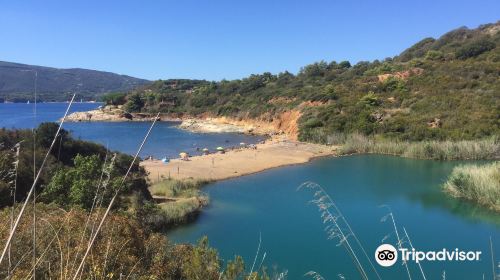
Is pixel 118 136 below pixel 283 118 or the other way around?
below

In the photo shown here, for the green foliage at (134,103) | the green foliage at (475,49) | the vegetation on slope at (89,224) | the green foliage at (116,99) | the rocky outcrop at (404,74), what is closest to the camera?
the vegetation on slope at (89,224)

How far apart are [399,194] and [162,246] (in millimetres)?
18002

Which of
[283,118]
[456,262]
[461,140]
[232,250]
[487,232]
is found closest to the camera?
[456,262]

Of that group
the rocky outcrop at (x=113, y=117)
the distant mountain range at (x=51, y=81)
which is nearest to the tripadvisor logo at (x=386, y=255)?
the distant mountain range at (x=51, y=81)

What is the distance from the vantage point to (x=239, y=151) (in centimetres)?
4156

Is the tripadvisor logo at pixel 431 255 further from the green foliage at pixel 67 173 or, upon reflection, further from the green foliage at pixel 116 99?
the green foliage at pixel 116 99

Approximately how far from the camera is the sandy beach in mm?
29770

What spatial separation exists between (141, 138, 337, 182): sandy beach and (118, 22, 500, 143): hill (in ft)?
15.0

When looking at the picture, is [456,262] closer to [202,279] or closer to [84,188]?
[202,279]

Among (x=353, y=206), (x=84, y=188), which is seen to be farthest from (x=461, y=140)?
(x=84, y=188)

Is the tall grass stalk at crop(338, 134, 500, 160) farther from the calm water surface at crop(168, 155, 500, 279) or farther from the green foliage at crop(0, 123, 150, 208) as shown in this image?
the green foliage at crop(0, 123, 150, 208)

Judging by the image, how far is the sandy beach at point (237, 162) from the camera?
2977 centimetres

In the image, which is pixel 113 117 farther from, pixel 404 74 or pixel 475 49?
pixel 475 49

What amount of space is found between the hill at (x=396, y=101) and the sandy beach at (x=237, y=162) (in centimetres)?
456
